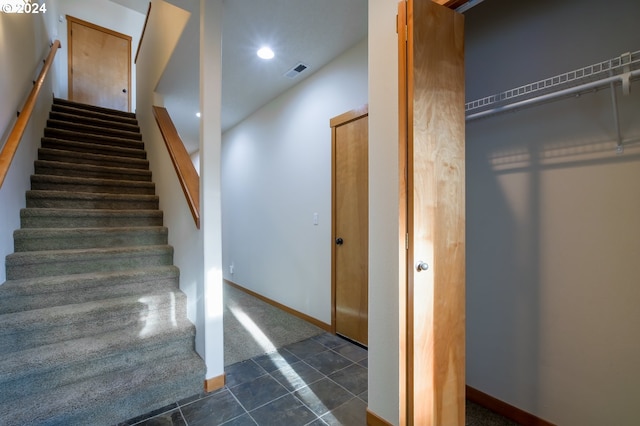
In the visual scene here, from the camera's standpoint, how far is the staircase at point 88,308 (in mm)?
1559

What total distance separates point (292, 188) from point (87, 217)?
6.48 ft

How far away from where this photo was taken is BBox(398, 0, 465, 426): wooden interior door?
1.20m

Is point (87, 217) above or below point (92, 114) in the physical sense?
below

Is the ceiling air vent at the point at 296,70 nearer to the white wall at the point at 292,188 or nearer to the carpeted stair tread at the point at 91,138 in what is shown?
the white wall at the point at 292,188

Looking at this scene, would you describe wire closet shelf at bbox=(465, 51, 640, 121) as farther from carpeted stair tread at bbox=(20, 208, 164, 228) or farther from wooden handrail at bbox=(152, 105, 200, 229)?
carpeted stair tread at bbox=(20, 208, 164, 228)

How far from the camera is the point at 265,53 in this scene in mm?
2596

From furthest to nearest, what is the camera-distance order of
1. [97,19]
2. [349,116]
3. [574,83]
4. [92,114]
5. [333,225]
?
[97,19] < [92,114] < [333,225] < [349,116] < [574,83]

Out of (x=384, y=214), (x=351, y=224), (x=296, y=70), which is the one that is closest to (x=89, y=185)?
(x=296, y=70)

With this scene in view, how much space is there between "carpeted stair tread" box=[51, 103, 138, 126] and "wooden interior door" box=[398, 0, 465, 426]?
4.62 m

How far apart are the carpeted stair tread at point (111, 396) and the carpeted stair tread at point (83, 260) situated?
3.03ft

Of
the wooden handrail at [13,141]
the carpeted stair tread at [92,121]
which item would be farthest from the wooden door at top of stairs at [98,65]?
the wooden handrail at [13,141]

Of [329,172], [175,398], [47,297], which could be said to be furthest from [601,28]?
[47,297]

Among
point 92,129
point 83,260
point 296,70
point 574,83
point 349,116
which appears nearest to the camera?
point 574,83

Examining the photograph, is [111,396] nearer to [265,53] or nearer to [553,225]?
[553,225]
